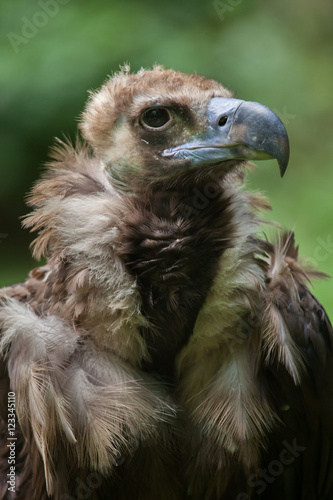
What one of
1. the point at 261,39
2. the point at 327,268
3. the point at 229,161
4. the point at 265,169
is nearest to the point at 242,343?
the point at 229,161

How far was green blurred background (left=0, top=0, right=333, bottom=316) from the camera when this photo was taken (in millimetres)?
4684

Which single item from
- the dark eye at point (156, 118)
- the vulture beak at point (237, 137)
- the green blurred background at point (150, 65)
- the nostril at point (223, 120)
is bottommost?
the vulture beak at point (237, 137)

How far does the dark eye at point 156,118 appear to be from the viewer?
274cm

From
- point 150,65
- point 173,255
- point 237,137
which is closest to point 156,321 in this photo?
point 173,255

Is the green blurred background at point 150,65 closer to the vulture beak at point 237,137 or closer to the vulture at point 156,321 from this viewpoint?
the vulture at point 156,321

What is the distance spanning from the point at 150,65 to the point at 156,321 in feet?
8.20

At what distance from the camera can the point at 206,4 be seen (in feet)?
17.3

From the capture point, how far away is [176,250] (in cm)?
255

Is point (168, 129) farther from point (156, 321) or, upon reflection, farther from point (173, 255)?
point (156, 321)

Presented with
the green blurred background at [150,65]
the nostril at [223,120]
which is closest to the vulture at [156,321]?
the nostril at [223,120]

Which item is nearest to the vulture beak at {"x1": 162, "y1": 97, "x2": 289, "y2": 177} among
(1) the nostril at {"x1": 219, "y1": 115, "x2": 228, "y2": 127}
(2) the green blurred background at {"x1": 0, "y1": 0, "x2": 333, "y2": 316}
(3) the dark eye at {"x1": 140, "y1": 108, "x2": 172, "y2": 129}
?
(1) the nostril at {"x1": 219, "y1": 115, "x2": 228, "y2": 127}

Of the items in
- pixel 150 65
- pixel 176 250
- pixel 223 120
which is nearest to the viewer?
pixel 176 250

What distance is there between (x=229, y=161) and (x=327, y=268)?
1631 millimetres

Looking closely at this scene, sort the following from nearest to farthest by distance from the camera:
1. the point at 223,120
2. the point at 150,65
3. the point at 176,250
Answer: the point at 176,250 → the point at 223,120 → the point at 150,65
